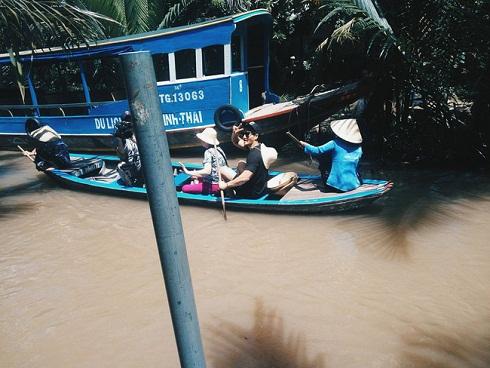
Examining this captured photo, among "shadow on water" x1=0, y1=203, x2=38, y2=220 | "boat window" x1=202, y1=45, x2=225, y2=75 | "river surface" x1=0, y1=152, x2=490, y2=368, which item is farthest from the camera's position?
"boat window" x1=202, y1=45, x2=225, y2=75

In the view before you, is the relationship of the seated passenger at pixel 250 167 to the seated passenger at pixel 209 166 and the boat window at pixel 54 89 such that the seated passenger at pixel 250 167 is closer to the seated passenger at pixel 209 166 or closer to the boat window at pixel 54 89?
the seated passenger at pixel 209 166

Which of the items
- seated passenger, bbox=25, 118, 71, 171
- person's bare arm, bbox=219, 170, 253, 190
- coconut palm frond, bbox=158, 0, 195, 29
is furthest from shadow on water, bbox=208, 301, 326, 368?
coconut palm frond, bbox=158, 0, 195, 29

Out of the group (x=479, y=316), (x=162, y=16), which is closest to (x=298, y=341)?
(x=479, y=316)

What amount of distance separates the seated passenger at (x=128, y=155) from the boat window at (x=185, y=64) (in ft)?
7.10

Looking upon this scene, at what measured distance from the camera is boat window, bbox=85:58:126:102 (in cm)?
935

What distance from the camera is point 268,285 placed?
3988mm

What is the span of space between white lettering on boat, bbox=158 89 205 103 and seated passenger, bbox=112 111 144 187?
1987 mm

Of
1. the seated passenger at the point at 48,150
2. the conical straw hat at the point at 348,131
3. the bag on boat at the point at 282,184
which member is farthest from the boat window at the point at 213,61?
the conical straw hat at the point at 348,131

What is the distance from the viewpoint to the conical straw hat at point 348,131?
485 cm

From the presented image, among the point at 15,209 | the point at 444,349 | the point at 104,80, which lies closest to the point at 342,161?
the point at 444,349

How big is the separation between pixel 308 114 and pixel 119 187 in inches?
140

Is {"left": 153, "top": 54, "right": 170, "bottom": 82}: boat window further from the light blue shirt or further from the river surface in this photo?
the light blue shirt

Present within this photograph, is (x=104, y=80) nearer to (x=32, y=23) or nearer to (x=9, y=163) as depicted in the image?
(x=9, y=163)

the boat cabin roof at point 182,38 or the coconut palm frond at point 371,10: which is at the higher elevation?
the boat cabin roof at point 182,38
